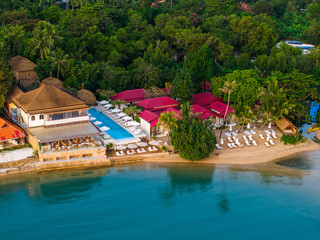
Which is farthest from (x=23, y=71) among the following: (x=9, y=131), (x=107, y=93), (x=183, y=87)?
(x=183, y=87)

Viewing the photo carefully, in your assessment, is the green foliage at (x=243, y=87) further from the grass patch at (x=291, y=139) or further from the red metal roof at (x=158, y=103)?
the red metal roof at (x=158, y=103)

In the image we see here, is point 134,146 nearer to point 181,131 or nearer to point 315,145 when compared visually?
point 181,131

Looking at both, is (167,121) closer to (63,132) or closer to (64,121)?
(63,132)

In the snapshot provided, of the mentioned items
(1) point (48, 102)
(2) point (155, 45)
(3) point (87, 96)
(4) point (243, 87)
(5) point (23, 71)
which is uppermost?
(2) point (155, 45)

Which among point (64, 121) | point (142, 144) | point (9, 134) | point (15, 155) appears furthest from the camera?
point (142, 144)

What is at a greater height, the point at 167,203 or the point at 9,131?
the point at 9,131

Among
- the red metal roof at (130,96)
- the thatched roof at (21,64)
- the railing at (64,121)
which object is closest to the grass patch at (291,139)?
the red metal roof at (130,96)
